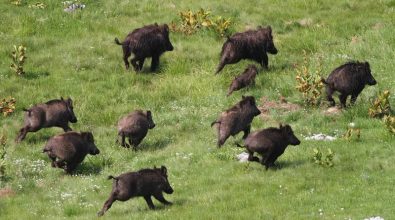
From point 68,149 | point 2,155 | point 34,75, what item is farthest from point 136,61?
point 2,155

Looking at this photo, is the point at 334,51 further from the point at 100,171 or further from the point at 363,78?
the point at 100,171

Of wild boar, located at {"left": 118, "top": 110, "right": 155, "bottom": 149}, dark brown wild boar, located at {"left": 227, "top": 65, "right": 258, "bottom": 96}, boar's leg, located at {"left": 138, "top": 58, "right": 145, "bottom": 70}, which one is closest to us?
wild boar, located at {"left": 118, "top": 110, "right": 155, "bottom": 149}

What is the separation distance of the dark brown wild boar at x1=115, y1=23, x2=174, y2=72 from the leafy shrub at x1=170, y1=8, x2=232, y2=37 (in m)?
2.57

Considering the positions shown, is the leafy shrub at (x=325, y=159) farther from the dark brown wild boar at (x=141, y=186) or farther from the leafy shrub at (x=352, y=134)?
the dark brown wild boar at (x=141, y=186)

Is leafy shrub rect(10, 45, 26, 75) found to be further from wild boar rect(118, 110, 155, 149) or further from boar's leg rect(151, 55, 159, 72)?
wild boar rect(118, 110, 155, 149)

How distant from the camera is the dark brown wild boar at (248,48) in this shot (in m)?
24.5

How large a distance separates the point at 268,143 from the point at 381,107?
15.7 ft

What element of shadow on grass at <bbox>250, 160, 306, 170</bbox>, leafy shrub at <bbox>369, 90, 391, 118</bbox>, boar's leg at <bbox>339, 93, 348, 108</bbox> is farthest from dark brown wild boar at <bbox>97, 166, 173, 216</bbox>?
boar's leg at <bbox>339, 93, 348, 108</bbox>

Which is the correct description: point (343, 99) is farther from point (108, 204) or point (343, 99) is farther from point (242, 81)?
point (108, 204)

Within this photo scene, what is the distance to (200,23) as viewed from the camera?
28172 millimetres

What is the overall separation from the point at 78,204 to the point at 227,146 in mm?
4394

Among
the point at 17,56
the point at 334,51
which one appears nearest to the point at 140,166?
the point at 17,56

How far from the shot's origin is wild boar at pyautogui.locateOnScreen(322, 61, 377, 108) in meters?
21.0

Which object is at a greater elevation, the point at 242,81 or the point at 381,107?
the point at 381,107
